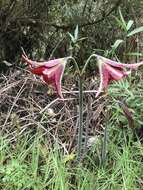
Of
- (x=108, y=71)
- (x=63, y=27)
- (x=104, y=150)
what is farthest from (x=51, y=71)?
(x=63, y=27)

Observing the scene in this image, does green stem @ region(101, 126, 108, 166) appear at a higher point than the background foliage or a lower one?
lower

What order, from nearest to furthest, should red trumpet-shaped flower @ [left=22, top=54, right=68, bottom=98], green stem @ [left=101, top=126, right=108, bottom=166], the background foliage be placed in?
red trumpet-shaped flower @ [left=22, top=54, right=68, bottom=98], green stem @ [left=101, top=126, right=108, bottom=166], the background foliage

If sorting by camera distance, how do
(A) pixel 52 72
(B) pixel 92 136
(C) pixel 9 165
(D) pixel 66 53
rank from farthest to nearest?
1. (D) pixel 66 53
2. (B) pixel 92 136
3. (C) pixel 9 165
4. (A) pixel 52 72

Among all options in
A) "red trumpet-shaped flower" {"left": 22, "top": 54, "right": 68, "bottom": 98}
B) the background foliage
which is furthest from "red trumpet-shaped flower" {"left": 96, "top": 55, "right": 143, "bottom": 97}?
the background foliage

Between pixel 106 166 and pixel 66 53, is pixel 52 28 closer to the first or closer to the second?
pixel 66 53

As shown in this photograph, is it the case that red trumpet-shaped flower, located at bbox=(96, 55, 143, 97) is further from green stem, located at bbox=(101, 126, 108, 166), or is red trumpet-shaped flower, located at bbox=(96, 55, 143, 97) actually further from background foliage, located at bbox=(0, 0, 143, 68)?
background foliage, located at bbox=(0, 0, 143, 68)

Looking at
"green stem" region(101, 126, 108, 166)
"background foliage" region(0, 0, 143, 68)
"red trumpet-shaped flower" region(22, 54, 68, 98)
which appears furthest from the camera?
"background foliage" region(0, 0, 143, 68)

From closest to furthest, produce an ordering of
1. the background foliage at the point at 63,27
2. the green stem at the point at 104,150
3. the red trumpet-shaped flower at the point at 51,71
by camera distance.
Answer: the red trumpet-shaped flower at the point at 51,71, the green stem at the point at 104,150, the background foliage at the point at 63,27

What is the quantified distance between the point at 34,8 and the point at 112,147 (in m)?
1.51

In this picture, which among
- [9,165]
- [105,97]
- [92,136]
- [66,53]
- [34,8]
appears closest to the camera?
[9,165]

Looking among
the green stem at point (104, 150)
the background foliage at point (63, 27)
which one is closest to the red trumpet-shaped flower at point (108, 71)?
the green stem at point (104, 150)

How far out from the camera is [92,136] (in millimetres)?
2453

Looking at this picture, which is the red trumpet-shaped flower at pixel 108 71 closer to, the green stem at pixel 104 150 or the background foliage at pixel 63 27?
the green stem at pixel 104 150

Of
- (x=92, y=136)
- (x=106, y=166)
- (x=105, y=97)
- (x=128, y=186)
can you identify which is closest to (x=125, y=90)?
(x=105, y=97)
